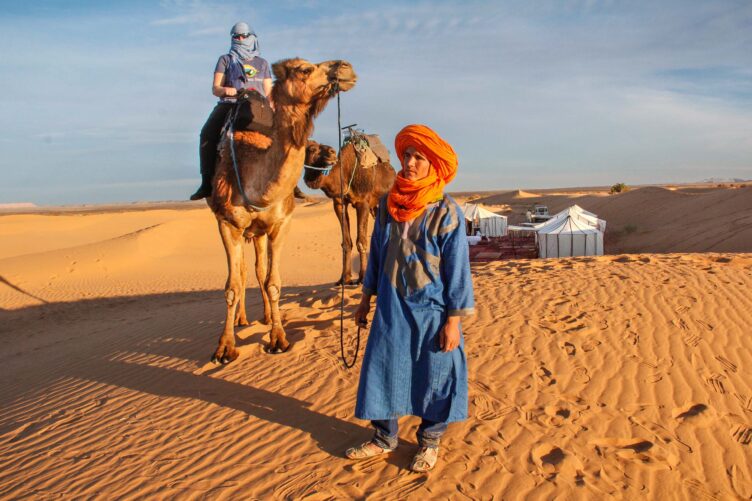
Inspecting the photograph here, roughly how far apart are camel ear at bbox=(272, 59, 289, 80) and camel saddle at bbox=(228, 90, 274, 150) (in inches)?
17.9

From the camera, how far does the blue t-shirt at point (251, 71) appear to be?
229 inches

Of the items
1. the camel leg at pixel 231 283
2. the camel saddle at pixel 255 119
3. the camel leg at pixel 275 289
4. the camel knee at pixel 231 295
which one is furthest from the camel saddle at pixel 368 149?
the camel saddle at pixel 255 119

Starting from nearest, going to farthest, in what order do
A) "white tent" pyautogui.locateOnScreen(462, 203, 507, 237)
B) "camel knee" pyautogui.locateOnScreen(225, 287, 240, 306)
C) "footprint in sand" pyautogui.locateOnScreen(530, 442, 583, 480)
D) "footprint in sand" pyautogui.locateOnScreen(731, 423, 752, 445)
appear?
"footprint in sand" pyautogui.locateOnScreen(530, 442, 583, 480)
"footprint in sand" pyautogui.locateOnScreen(731, 423, 752, 445)
"camel knee" pyautogui.locateOnScreen(225, 287, 240, 306)
"white tent" pyautogui.locateOnScreen(462, 203, 507, 237)

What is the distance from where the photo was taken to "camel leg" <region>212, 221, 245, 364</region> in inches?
243

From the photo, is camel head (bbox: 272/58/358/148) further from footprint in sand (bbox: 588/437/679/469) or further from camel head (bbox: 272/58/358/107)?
footprint in sand (bbox: 588/437/679/469)

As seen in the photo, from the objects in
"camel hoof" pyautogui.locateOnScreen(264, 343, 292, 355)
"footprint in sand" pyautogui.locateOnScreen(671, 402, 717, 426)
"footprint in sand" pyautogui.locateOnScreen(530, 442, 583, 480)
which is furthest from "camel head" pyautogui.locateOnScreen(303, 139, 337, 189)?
"footprint in sand" pyautogui.locateOnScreen(671, 402, 717, 426)

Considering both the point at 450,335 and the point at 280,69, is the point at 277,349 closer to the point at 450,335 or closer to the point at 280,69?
the point at 280,69

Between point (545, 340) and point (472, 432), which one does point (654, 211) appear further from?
point (472, 432)

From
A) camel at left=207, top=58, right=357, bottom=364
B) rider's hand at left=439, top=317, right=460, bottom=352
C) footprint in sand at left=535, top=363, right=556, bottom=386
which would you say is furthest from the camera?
footprint in sand at left=535, top=363, right=556, bottom=386

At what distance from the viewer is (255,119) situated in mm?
5316

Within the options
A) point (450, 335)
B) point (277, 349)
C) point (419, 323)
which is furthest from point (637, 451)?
point (277, 349)

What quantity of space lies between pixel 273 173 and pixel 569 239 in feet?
60.4

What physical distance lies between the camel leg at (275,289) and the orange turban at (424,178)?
3.18 meters

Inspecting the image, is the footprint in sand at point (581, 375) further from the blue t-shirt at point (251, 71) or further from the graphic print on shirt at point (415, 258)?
the blue t-shirt at point (251, 71)
